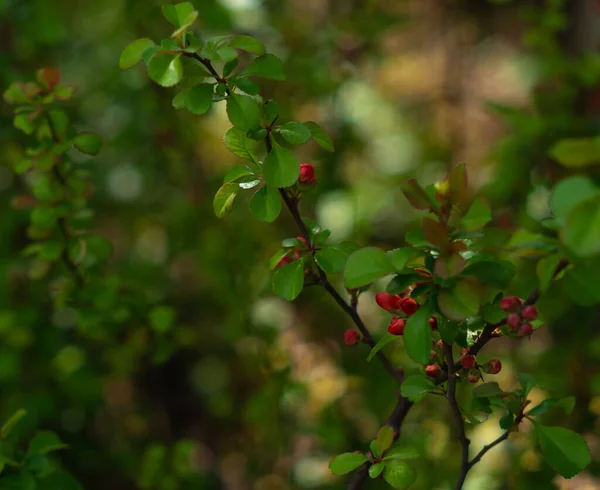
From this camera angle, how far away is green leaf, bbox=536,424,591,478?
2.25 feet

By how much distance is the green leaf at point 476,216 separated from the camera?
0.63m

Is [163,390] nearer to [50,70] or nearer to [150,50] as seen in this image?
[50,70]

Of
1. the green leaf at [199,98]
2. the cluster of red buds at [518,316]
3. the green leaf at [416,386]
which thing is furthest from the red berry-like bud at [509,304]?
the green leaf at [199,98]

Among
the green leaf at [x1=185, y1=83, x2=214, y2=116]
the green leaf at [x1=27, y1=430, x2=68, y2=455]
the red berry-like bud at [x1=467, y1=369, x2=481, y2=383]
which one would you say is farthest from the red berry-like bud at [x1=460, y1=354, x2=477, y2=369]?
the green leaf at [x1=27, y1=430, x2=68, y2=455]

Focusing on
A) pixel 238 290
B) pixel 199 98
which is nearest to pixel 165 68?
pixel 199 98

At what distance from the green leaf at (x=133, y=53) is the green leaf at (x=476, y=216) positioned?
36cm

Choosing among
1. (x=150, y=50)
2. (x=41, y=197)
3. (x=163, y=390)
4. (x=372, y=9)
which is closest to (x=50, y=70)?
(x=41, y=197)

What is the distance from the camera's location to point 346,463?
2.33 ft

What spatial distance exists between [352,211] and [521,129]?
0.42 meters

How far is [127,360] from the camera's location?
4.28 ft

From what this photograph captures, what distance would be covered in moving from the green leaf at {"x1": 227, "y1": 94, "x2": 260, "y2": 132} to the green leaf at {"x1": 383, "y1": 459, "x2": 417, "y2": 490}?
0.37m

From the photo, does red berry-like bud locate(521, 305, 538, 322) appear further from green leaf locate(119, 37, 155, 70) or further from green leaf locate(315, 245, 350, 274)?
green leaf locate(119, 37, 155, 70)

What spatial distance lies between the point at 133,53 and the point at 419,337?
1.32 feet

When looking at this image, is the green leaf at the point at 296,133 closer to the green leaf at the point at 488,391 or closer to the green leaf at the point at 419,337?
the green leaf at the point at 419,337
